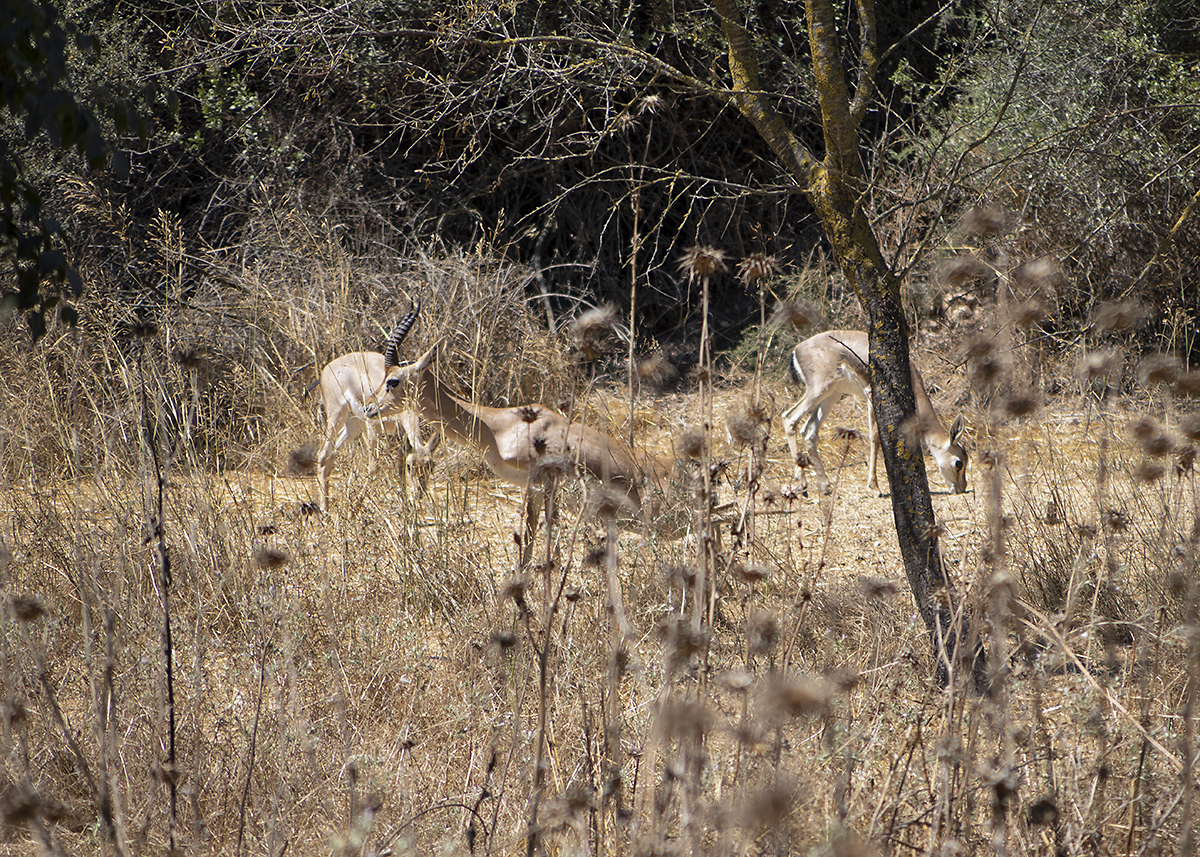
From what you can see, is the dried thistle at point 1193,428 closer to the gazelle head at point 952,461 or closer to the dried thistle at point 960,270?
the dried thistle at point 960,270

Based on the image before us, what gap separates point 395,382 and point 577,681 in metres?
2.91

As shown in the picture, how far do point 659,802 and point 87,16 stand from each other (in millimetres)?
10478

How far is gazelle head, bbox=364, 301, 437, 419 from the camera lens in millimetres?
5789

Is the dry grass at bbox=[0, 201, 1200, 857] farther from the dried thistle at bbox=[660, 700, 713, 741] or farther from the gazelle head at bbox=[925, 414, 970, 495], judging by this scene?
the gazelle head at bbox=[925, 414, 970, 495]

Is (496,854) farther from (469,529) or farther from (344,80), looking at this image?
(344,80)

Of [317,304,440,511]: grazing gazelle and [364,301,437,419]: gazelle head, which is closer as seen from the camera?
[364,301,437,419]: gazelle head

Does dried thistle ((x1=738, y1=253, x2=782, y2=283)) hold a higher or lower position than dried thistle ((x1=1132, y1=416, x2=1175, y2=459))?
higher

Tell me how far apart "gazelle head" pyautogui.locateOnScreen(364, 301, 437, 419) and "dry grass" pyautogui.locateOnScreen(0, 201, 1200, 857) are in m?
0.46

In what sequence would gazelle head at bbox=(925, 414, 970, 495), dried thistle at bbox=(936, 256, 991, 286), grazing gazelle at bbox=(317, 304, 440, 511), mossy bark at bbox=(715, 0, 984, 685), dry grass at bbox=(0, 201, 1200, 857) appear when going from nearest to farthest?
dry grass at bbox=(0, 201, 1200, 857) → dried thistle at bbox=(936, 256, 991, 286) → mossy bark at bbox=(715, 0, 984, 685) → grazing gazelle at bbox=(317, 304, 440, 511) → gazelle head at bbox=(925, 414, 970, 495)

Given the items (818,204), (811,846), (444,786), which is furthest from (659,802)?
(818,204)

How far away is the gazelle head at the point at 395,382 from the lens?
5.79m

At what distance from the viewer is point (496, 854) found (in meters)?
2.54


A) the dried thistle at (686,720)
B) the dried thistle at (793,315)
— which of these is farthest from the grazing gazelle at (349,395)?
the dried thistle at (686,720)

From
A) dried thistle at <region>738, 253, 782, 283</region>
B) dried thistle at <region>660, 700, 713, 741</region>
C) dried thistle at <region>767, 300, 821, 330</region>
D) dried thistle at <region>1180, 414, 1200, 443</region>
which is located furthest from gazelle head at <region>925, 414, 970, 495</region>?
dried thistle at <region>660, 700, 713, 741</region>
